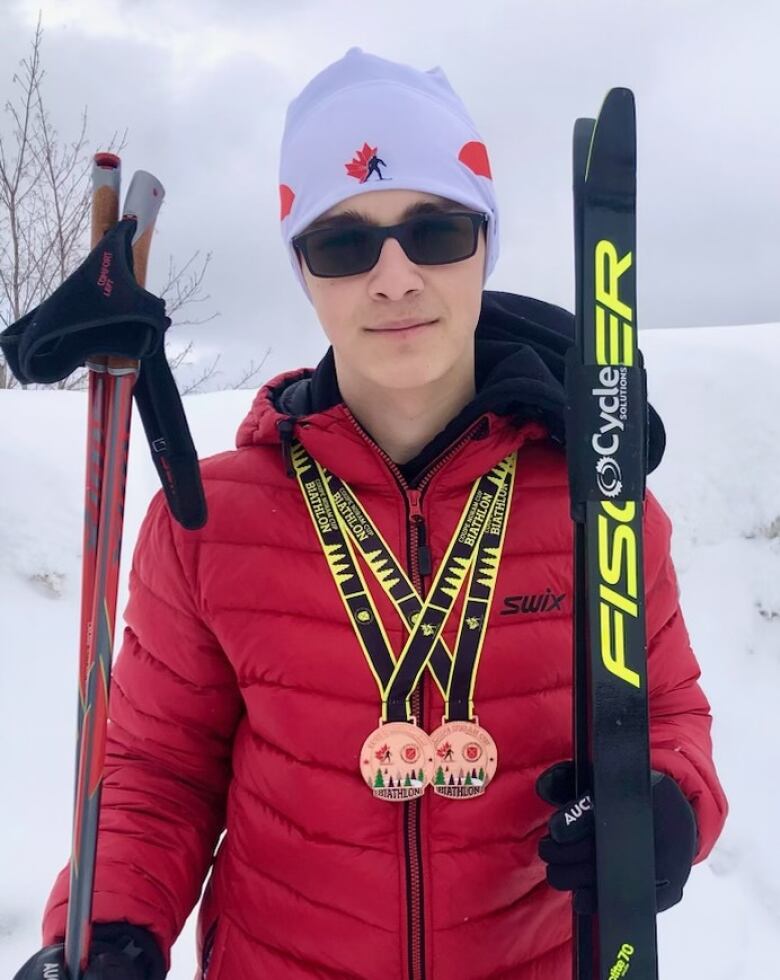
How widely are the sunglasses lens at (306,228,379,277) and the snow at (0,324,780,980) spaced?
2235 mm

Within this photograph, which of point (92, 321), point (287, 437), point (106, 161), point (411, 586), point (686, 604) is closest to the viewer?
point (92, 321)

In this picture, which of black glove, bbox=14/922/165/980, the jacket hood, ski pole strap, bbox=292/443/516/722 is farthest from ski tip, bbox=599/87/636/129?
black glove, bbox=14/922/165/980

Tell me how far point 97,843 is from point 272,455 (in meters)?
0.71

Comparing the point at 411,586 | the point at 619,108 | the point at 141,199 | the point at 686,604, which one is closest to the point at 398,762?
the point at 411,586

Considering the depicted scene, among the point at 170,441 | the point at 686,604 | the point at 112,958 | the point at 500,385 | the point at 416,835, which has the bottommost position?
the point at 112,958

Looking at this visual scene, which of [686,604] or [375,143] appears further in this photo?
[686,604]

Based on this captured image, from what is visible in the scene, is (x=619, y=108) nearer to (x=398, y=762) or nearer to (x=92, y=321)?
(x=92, y=321)

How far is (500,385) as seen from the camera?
1315 mm

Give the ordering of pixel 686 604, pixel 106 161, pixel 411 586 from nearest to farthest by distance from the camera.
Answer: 1. pixel 106 161
2. pixel 411 586
3. pixel 686 604

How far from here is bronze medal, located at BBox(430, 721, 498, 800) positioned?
1.20 meters

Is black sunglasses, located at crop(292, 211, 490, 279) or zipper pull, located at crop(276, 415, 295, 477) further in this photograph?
zipper pull, located at crop(276, 415, 295, 477)

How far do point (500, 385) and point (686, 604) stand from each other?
3.52 meters

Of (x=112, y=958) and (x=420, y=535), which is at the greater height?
(x=420, y=535)

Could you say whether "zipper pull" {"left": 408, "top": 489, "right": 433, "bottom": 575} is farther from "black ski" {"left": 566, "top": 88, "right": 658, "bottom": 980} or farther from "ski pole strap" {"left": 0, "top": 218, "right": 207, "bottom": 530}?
"ski pole strap" {"left": 0, "top": 218, "right": 207, "bottom": 530}
